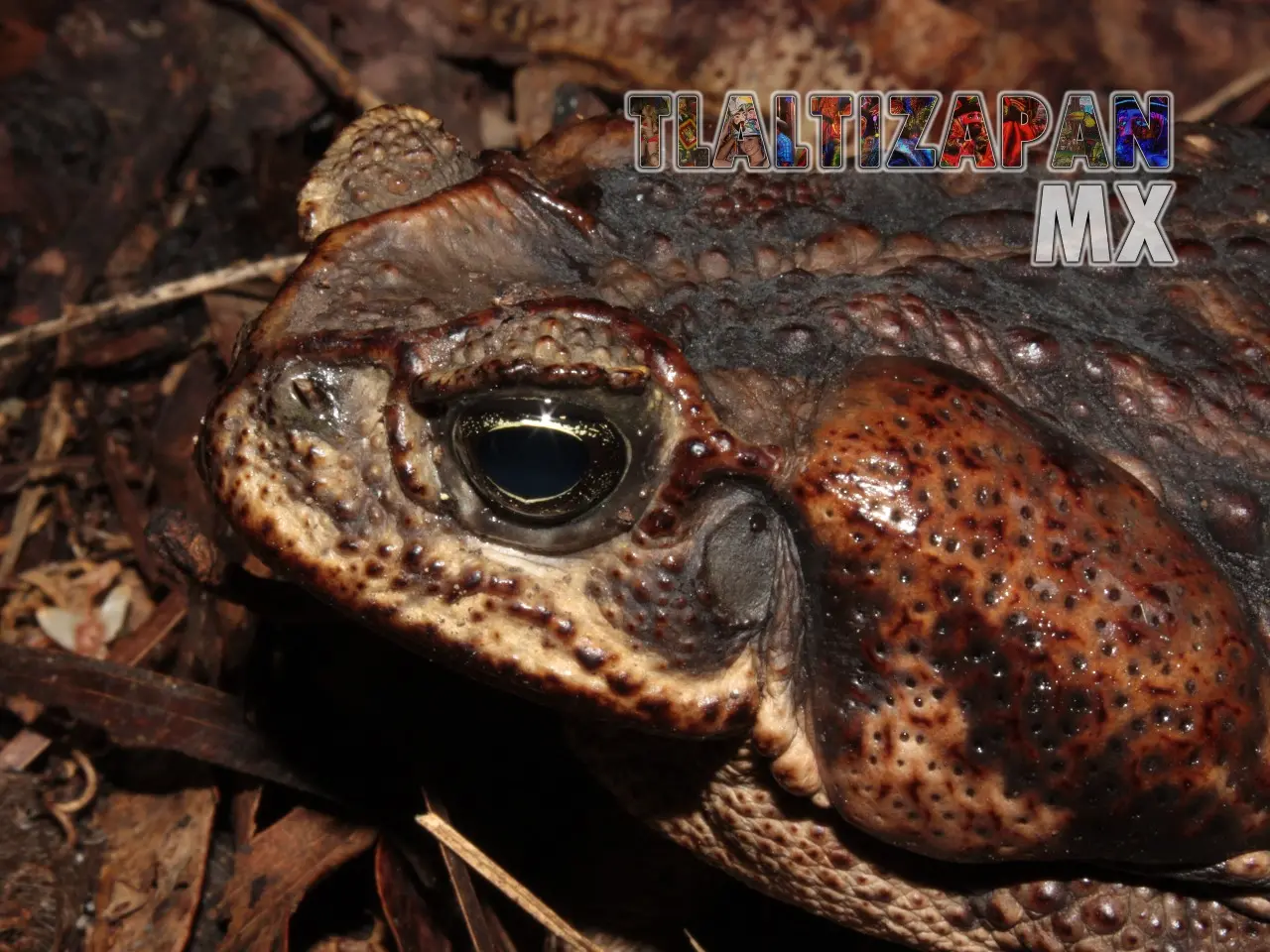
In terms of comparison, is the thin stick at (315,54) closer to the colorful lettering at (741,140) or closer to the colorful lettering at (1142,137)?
the colorful lettering at (741,140)

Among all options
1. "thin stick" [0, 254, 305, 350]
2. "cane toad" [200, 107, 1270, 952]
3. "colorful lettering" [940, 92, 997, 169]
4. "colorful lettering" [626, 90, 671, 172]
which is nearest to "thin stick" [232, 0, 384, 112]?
"thin stick" [0, 254, 305, 350]

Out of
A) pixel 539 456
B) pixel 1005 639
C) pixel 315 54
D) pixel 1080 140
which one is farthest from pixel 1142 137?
pixel 315 54

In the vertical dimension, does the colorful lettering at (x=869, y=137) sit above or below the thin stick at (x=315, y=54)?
below

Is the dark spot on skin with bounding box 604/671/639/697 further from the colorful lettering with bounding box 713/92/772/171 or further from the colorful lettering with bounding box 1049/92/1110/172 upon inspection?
the colorful lettering with bounding box 1049/92/1110/172

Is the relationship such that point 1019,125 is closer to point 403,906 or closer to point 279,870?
point 403,906

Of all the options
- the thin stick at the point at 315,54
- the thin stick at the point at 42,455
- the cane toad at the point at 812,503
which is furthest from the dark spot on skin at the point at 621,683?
the thin stick at the point at 315,54

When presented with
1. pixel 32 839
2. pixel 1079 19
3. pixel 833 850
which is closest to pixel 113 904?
pixel 32 839
